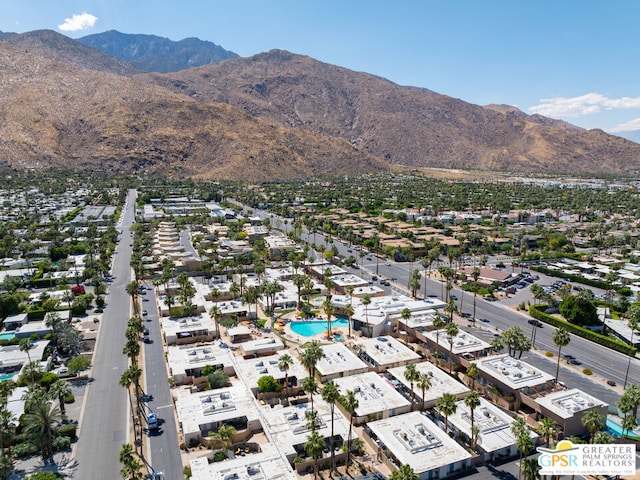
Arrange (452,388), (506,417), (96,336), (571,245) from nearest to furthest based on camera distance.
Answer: (506,417), (452,388), (96,336), (571,245)

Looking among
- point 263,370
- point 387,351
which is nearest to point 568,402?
point 387,351

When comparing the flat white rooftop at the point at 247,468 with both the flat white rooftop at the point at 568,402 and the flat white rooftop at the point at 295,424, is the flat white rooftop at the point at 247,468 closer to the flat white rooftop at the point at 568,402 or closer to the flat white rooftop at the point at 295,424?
the flat white rooftop at the point at 295,424

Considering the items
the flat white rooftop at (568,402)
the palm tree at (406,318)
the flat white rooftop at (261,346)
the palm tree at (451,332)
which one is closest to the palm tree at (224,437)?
the flat white rooftop at (261,346)

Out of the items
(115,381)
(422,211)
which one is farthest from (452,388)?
(422,211)

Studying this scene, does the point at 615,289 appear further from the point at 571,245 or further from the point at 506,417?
the point at 506,417

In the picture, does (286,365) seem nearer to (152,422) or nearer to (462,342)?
(152,422)

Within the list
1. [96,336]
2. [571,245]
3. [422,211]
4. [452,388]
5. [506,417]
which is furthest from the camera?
[422,211]

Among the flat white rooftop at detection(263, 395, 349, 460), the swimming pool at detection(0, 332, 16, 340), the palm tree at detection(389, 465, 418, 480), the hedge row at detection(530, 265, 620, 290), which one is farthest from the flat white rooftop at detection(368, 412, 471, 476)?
the hedge row at detection(530, 265, 620, 290)
